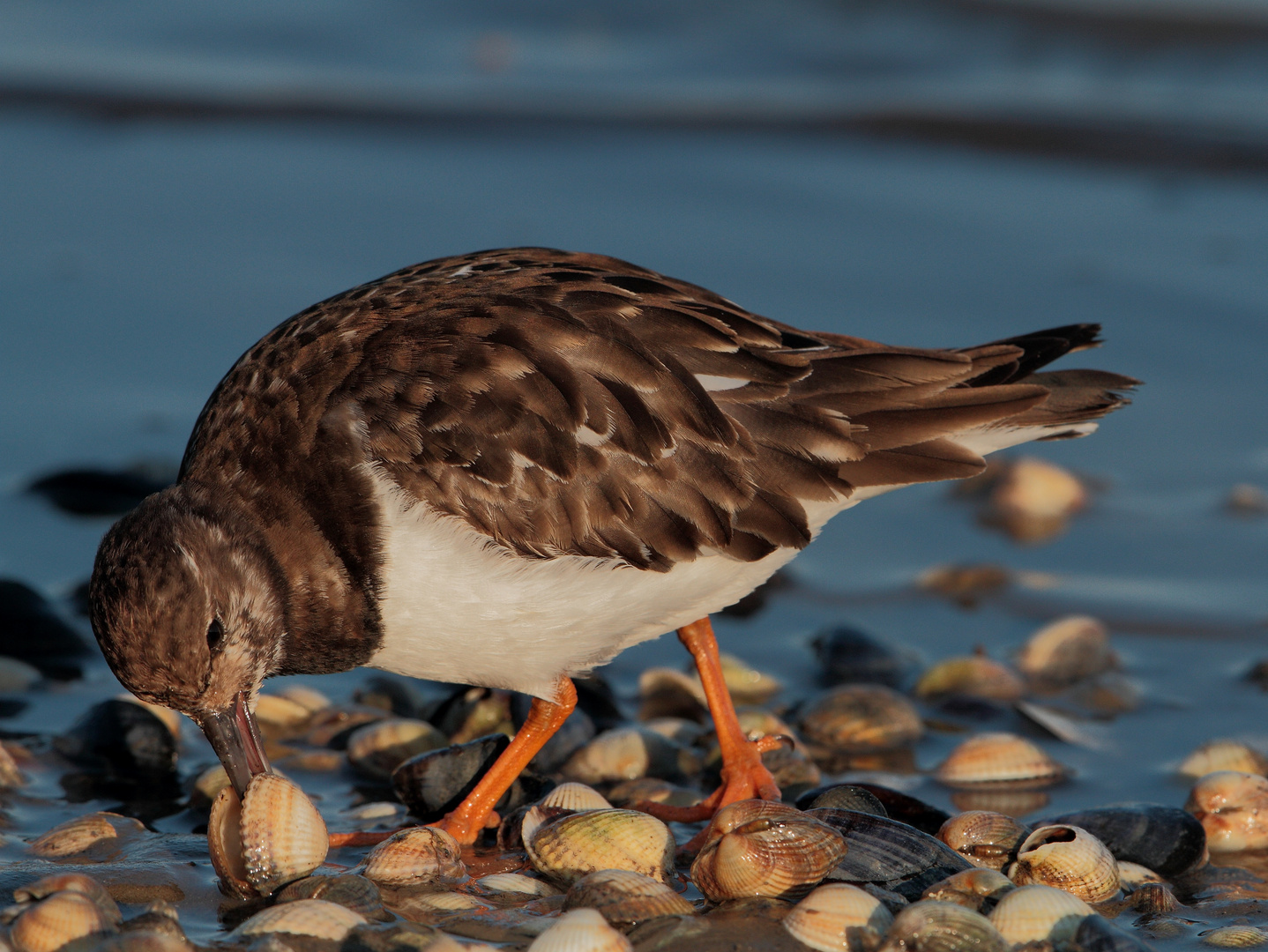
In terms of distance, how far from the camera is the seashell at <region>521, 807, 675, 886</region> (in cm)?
451

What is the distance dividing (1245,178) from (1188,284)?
253cm

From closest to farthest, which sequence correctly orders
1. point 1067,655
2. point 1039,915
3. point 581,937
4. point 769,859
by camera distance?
point 581,937 → point 1039,915 → point 769,859 → point 1067,655

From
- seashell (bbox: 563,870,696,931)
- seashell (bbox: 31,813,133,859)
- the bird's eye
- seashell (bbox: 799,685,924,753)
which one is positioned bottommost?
seashell (bbox: 31,813,133,859)

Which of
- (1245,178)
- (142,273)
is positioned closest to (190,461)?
(142,273)

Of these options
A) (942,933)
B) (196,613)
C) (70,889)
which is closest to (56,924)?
(70,889)

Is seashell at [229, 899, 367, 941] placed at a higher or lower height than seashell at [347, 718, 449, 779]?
higher

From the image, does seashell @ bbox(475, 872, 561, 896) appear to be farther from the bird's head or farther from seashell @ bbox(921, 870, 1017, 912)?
seashell @ bbox(921, 870, 1017, 912)

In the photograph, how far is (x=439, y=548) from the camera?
470cm

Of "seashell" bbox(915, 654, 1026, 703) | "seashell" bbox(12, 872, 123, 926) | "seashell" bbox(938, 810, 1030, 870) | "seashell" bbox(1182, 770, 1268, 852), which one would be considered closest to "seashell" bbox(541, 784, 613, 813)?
"seashell" bbox(938, 810, 1030, 870)

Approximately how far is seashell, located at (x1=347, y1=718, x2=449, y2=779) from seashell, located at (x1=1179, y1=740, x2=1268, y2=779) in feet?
9.23

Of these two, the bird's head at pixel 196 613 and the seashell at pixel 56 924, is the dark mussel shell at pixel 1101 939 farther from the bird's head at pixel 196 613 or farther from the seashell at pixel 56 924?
the seashell at pixel 56 924

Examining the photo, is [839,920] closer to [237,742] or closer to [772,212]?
[237,742]

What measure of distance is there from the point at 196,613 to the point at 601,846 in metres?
1.39

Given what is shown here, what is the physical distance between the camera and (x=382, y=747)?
545 cm
